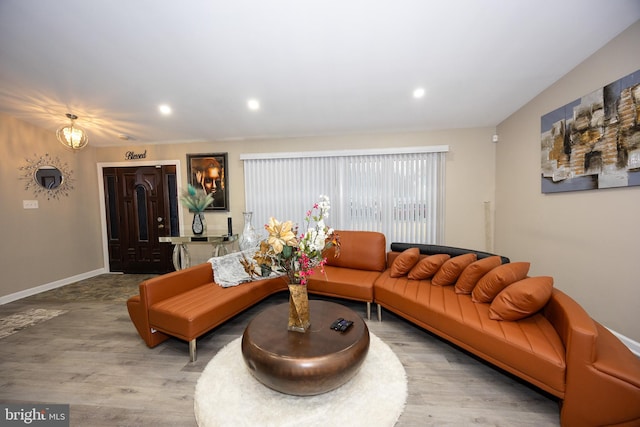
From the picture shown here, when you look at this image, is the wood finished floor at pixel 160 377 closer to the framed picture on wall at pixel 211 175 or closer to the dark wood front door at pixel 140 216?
the dark wood front door at pixel 140 216

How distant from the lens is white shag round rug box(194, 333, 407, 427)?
4.83 ft

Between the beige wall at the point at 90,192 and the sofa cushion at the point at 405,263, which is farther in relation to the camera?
the beige wall at the point at 90,192

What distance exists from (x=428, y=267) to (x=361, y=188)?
184 cm

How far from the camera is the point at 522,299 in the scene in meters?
1.70

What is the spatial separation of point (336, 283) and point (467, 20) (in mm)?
2845

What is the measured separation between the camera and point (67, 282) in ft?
13.7

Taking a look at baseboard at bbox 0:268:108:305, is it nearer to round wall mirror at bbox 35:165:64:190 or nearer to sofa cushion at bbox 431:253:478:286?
round wall mirror at bbox 35:165:64:190

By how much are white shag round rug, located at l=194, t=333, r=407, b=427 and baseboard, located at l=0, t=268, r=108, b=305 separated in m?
3.98

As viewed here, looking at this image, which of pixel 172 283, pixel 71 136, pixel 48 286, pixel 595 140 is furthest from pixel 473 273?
pixel 48 286

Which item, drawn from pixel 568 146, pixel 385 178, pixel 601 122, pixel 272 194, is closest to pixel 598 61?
pixel 601 122

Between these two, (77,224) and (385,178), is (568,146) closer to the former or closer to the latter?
(385,178)

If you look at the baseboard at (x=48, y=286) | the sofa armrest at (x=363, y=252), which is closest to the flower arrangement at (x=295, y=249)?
the sofa armrest at (x=363, y=252)

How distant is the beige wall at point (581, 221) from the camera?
1.92 metres

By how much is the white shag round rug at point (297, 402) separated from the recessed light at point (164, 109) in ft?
11.1
